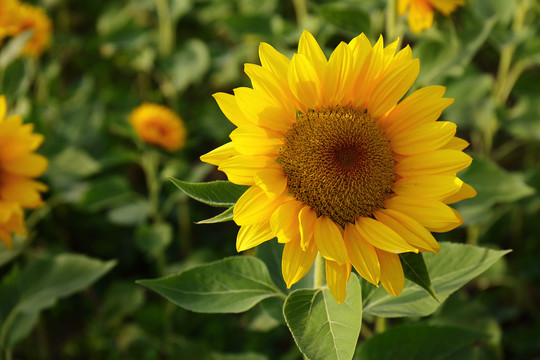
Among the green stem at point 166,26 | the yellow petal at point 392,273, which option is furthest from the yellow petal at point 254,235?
the green stem at point 166,26

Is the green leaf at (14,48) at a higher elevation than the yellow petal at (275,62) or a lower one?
lower

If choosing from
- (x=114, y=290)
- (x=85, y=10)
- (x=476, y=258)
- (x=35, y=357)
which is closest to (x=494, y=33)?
(x=476, y=258)

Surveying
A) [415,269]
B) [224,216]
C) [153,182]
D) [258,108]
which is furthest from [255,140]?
[153,182]

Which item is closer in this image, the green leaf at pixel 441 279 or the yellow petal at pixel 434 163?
the yellow petal at pixel 434 163

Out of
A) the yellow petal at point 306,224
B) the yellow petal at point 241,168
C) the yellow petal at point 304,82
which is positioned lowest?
the yellow petal at point 306,224

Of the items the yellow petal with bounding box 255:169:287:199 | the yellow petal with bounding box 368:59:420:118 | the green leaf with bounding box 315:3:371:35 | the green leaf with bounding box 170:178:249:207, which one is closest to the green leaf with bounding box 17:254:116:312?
the green leaf with bounding box 170:178:249:207

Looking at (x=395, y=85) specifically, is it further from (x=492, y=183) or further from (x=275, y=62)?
(x=492, y=183)

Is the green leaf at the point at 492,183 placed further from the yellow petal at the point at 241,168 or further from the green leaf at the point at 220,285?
the yellow petal at the point at 241,168

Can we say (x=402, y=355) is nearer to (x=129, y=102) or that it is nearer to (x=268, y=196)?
(x=268, y=196)
